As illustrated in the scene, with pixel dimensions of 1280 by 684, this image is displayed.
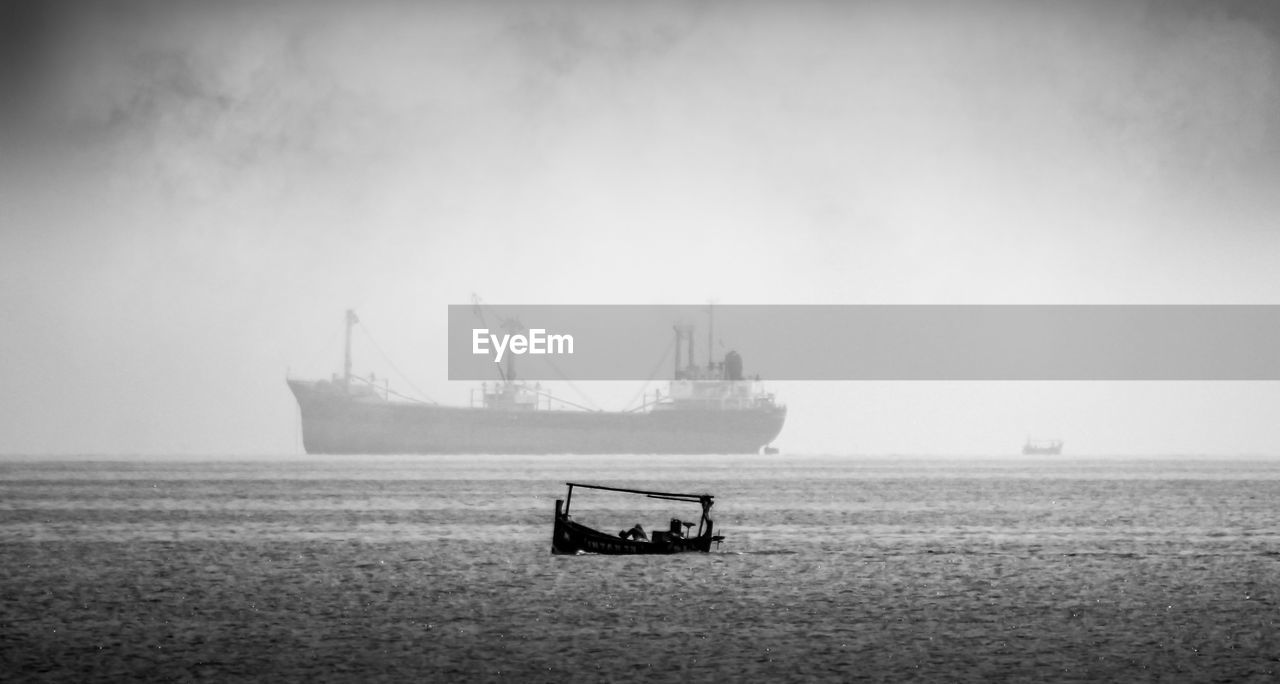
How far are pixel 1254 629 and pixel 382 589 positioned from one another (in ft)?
59.6

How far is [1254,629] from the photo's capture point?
2709 centimetres

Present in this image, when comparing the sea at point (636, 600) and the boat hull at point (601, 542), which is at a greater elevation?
the boat hull at point (601, 542)

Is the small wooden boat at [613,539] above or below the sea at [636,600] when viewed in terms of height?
above

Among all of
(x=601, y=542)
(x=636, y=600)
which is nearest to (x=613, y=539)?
(x=601, y=542)

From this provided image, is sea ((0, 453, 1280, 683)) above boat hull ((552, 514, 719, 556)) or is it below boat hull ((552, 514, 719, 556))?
below

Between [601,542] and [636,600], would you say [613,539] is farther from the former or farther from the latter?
[636,600]

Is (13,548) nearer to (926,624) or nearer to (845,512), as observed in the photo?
(926,624)

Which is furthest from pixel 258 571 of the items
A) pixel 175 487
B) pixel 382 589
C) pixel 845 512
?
pixel 175 487

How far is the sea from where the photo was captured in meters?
22.9

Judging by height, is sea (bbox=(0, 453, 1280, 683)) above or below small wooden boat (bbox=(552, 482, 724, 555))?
below

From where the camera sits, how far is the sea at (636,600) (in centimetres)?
2292

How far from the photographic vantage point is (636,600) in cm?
3147

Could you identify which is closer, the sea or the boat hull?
the sea

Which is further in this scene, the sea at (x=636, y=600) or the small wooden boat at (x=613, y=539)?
the small wooden boat at (x=613, y=539)
